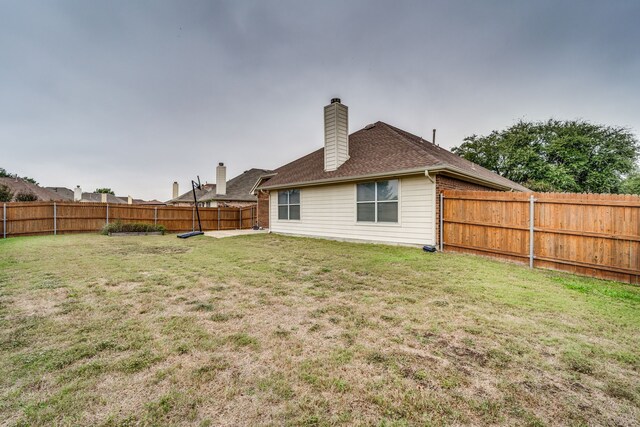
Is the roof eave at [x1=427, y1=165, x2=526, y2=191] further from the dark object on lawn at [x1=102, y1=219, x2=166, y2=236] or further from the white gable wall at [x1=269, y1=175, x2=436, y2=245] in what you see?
the dark object on lawn at [x1=102, y1=219, x2=166, y2=236]

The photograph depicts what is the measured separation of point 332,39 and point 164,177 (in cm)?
2862

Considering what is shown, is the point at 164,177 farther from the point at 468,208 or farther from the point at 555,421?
the point at 555,421

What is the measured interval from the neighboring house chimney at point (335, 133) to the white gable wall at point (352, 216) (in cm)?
107

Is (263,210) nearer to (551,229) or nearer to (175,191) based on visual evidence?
(551,229)

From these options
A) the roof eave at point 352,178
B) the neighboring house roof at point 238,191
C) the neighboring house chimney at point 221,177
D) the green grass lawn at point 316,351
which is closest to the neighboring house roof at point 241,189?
the neighboring house roof at point 238,191

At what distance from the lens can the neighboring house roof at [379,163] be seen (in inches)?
322

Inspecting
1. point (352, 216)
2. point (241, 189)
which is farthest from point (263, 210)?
point (352, 216)

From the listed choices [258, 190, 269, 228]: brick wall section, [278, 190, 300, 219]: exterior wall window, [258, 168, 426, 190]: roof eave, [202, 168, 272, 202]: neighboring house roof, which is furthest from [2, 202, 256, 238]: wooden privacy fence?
[258, 168, 426, 190]: roof eave

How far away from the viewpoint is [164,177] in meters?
32.0

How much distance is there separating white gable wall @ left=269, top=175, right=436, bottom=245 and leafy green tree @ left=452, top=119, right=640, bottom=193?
60.1 feet

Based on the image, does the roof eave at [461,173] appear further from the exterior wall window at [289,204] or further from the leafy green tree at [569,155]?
the leafy green tree at [569,155]

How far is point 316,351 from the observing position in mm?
2391

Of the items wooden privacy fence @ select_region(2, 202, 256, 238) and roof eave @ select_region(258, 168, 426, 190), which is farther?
wooden privacy fence @ select_region(2, 202, 256, 238)

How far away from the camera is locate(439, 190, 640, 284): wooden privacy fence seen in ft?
16.5
